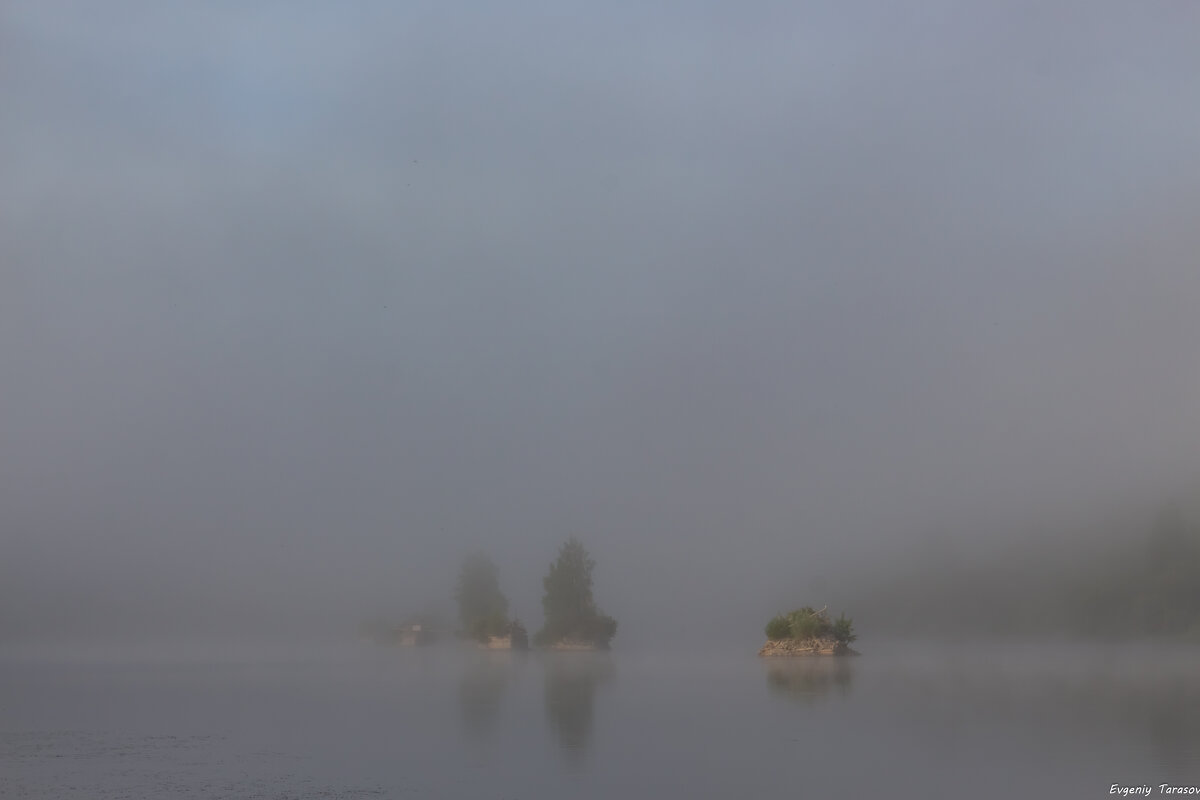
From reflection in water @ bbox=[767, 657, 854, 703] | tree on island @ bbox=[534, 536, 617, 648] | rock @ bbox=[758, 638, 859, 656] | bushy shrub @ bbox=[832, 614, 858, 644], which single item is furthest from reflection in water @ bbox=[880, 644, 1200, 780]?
tree on island @ bbox=[534, 536, 617, 648]

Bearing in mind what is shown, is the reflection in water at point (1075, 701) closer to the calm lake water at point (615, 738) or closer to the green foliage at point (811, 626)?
the calm lake water at point (615, 738)

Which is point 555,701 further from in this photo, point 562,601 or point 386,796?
point 562,601

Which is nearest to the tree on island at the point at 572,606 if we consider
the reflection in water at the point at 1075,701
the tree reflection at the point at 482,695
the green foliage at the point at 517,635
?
the green foliage at the point at 517,635

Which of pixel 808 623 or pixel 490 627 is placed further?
pixel 490 627

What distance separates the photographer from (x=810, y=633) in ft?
236

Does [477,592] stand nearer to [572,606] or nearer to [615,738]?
[572,606]

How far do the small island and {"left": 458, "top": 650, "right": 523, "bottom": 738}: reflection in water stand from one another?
18.4 meters

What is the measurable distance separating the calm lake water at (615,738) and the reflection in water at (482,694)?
25cm

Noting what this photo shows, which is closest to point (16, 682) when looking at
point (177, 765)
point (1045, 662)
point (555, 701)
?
point (555, 701)

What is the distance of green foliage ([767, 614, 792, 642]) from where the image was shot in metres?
72.6

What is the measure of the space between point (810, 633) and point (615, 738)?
44.4m

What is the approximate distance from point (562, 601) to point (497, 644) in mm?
11719

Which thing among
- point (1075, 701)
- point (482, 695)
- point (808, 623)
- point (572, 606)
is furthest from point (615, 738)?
point (572, 606)

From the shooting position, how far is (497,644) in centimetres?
11100
